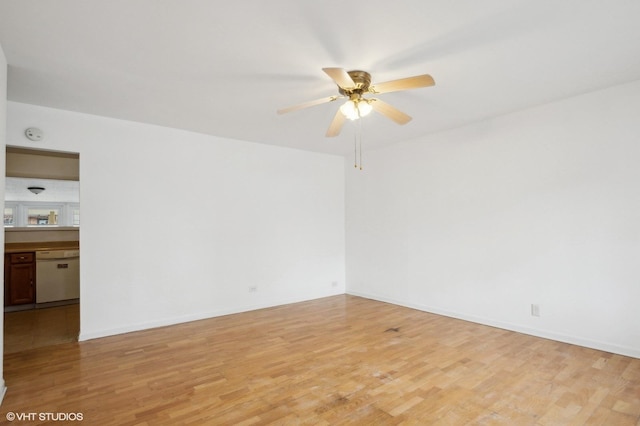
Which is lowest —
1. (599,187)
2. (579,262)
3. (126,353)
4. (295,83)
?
(126,353)

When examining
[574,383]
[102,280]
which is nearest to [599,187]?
[574,383]

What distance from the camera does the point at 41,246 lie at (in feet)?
15.9

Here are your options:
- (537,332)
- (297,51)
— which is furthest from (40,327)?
(537,332)

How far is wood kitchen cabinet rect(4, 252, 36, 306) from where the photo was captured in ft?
14.6

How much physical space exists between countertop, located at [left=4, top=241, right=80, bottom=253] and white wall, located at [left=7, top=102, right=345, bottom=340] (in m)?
1.91

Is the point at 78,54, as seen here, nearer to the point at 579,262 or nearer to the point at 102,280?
the point at 102,280

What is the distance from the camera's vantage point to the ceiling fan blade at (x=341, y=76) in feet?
6.58

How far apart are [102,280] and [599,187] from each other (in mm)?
5179

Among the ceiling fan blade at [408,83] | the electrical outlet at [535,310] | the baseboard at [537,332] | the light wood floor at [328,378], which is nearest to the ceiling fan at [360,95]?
the ceiling fan blade at [408,83]

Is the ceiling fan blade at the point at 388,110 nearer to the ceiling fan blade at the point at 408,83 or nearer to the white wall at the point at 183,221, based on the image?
the ceiling fan blade at the point at 408,83

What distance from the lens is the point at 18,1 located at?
1.73 m

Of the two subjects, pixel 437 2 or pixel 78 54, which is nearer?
pixel 437 2
